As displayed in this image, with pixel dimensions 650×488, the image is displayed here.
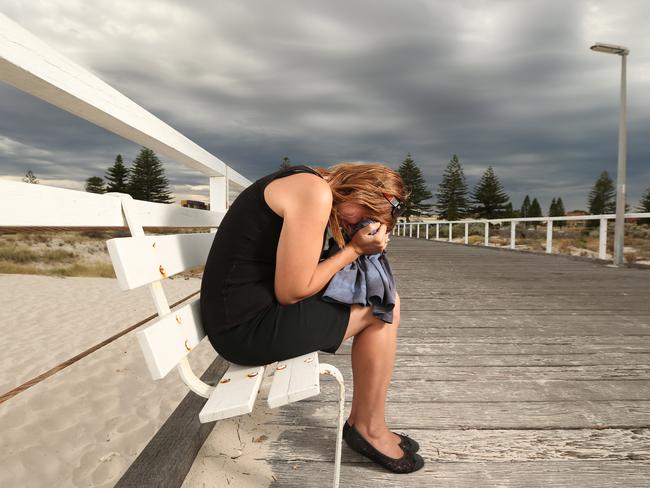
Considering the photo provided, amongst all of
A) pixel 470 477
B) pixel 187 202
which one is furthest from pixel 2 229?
pixel 187 202

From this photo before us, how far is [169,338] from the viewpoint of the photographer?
1092 mm

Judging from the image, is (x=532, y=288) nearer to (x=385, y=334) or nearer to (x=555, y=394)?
(x=555, y=394)

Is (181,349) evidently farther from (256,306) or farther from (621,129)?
(621,129)

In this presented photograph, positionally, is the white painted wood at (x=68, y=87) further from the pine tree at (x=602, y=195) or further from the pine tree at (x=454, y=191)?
the pine tree at (x=602, y=195)

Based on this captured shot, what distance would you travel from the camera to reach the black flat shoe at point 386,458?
1.27 meters

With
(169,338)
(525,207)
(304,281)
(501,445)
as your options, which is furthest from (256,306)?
(525,207)

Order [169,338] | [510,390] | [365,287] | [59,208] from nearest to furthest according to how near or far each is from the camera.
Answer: [59,208] < [169,338] < [365,287] < [510,390]

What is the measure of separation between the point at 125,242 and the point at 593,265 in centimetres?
697

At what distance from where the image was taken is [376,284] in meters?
1.33

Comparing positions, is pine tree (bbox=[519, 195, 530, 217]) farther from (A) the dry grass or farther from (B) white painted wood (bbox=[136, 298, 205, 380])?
(B) white painted wood (bbox=[136, 298, 205, 380])

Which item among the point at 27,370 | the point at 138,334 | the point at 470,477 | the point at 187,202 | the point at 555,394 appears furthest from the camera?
the point at 27,370

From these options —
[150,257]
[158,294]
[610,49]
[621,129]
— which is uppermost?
[610,49]

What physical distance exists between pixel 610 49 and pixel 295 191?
8.79 m

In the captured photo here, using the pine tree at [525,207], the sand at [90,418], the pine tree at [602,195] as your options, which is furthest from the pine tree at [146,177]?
the pine tree at [525,207]
